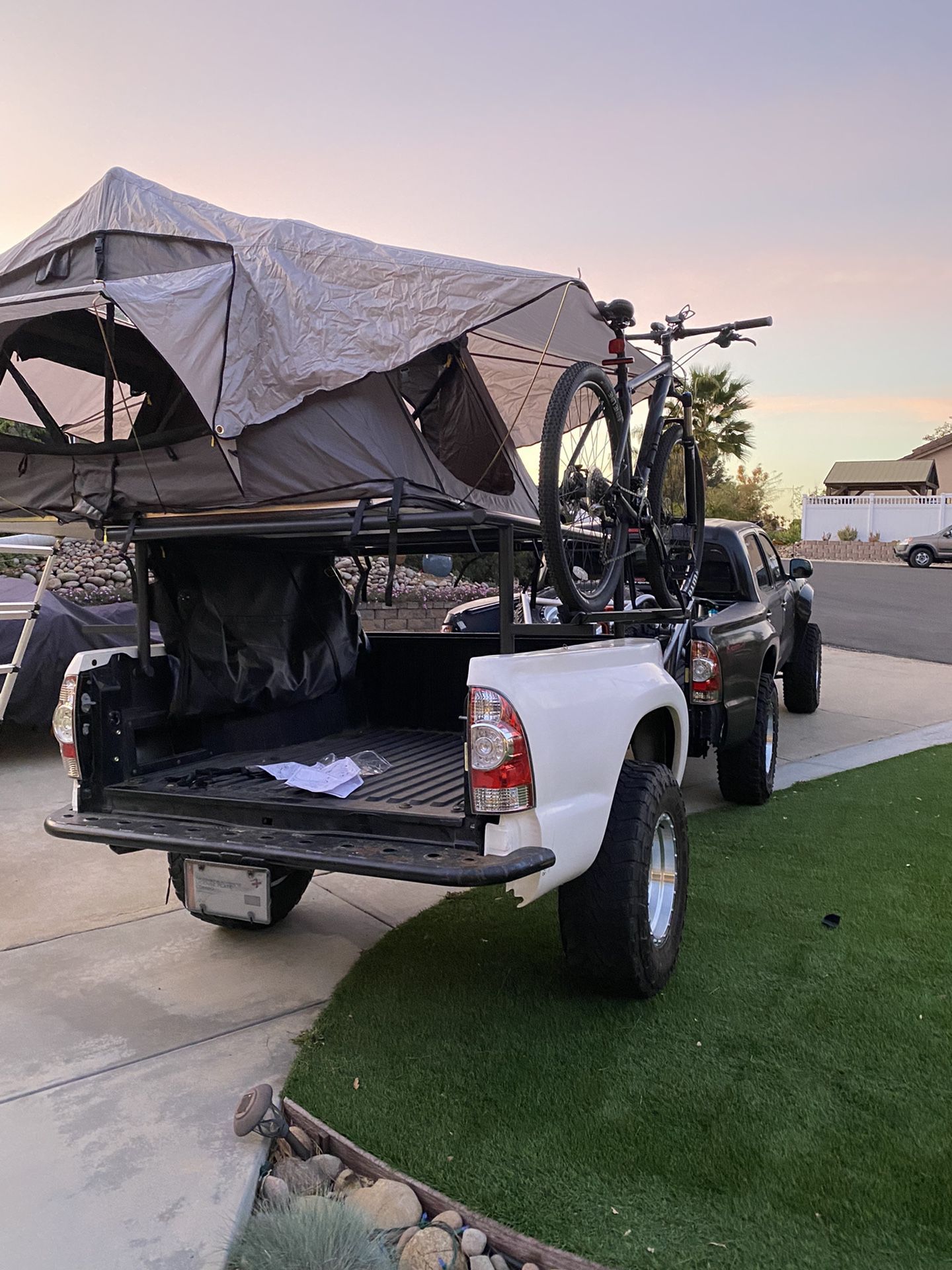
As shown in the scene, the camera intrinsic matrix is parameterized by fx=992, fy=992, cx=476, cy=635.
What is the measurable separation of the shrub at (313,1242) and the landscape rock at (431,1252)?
5cm

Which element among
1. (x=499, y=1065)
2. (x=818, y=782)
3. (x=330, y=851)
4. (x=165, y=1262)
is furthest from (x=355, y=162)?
(x=165, y=1262)

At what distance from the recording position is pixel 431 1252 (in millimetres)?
2482

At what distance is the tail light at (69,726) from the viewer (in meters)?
3.95

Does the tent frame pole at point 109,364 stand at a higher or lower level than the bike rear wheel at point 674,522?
higher

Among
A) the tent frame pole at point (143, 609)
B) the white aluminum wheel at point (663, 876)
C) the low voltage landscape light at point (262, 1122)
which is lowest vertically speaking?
the low voltage landscape light at point (262, 1122)

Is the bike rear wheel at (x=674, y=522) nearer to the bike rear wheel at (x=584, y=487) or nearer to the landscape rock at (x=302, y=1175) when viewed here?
the bike rear wheel at (x=584, y=487)

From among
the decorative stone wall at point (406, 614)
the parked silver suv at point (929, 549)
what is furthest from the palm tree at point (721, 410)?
the decorative stone wall at point (406, 614)

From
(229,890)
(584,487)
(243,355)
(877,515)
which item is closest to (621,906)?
(229,890)

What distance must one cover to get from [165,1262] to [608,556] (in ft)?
11.0

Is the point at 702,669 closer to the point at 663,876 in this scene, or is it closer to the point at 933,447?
the point at 663,876

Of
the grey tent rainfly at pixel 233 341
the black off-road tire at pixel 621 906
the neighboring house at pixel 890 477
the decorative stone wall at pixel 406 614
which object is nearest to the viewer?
the black off-road tire at pixel 621 906

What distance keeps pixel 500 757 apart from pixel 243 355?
5.82 feet

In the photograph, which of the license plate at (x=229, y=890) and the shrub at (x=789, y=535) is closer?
the license plate at (x=229, y=890)

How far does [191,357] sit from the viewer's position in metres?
3.56
